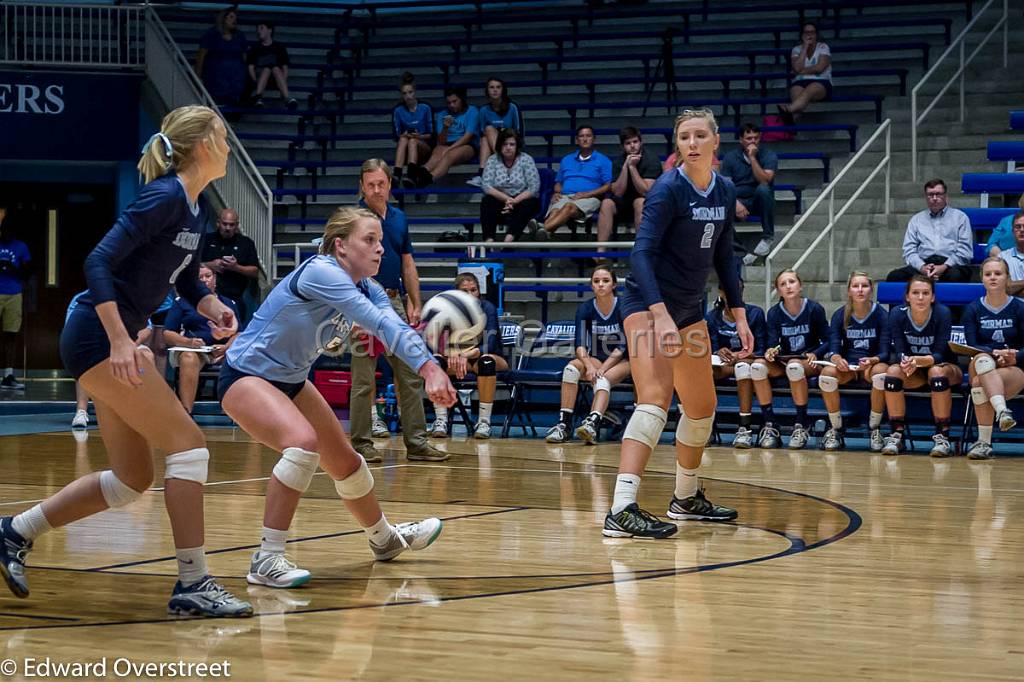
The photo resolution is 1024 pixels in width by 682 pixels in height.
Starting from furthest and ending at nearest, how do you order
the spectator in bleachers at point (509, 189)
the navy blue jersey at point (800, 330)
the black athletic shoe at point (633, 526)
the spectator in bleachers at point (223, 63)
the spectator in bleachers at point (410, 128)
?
the spectator in bleachers at point (223, 63), the spectator in bleachers at point (410, 128), the spectator in bleachers at point (509, 189), the navy blue jersey at point (800, 330), the black athletic shoe at point (633, 526)

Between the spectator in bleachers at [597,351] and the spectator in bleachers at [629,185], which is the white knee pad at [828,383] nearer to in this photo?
the spectator in bleachers at [597,351]

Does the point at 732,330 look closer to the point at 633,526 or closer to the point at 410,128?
the point at 633,526

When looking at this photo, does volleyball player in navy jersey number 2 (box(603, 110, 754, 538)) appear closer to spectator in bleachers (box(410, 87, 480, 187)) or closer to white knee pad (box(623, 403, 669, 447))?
white knee pad (box(623, 403, 669, 447))

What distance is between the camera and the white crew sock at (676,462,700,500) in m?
6.45

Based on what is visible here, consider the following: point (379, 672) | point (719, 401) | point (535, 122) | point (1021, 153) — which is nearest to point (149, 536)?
point (379, 672)

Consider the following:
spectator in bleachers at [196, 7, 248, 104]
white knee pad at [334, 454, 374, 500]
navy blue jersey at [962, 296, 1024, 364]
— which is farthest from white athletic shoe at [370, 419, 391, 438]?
spectator in bleachers at [196, 7, 248, 104]

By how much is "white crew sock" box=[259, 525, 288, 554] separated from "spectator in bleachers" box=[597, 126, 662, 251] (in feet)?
33.1

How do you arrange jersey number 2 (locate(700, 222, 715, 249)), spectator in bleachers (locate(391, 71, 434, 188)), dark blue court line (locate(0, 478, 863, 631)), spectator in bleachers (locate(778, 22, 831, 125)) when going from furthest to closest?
1. spectator in bleachers (locate(391, 71, 434, 188))
2. spectator in bleachers (locate(778, 22, 831, 125))
3. jersey number 2 (locate(700, 222, 715, 249))
4. dark blue court line (locate(0, 478, 863, 631))

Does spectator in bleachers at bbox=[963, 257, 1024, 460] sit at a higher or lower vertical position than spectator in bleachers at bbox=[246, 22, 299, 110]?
lower

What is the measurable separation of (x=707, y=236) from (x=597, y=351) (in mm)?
5732

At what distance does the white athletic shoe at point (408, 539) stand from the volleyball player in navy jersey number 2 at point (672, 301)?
909mm

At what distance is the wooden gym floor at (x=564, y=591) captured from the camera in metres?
3.51

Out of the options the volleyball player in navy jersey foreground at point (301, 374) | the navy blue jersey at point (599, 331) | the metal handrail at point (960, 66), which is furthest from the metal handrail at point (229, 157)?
the volleyball player in navy jersey foreground at point (301, 374)

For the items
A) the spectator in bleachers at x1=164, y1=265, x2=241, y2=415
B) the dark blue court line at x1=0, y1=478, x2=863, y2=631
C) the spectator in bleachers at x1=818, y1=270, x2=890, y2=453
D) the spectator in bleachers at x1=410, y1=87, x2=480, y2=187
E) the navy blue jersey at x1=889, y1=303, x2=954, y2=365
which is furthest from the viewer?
the spectator in bleachers at x1=410, y1=87, x2=480, y2=187
